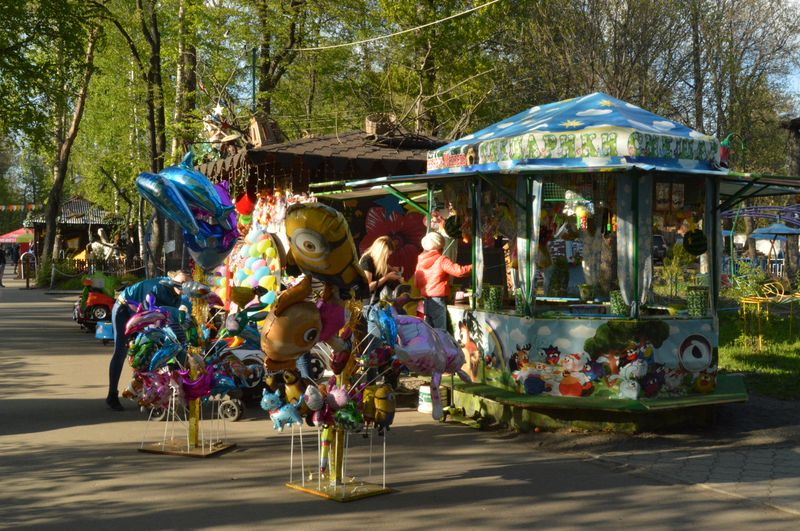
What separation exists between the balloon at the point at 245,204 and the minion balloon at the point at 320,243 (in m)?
9.59

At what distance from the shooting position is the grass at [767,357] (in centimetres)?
1217

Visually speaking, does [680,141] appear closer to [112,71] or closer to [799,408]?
[799,408]

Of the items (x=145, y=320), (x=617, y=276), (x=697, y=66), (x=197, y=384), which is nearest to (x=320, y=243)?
(x=197, y=384)

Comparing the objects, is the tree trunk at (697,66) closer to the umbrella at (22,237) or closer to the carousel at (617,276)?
the carousel at (617,276)

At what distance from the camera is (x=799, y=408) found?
10859mm

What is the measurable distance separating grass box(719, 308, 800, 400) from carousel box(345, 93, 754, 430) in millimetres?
1913

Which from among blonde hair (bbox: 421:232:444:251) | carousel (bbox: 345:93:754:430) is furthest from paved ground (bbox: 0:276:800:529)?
blonde hair (bbox: 421:232:444:251)

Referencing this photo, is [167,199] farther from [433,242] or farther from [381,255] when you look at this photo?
[433,242]

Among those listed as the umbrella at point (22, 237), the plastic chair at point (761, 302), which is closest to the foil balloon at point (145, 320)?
the plastic chair at point (761, 302)

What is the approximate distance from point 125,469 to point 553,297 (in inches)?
258

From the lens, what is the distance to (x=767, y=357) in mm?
14234

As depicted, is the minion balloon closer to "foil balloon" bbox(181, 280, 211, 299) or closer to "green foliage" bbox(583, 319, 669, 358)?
"foil balloon" bbox(181, 280, 211, 299)

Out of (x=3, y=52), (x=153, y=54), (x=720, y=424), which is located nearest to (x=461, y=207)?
(x=720, y=424)

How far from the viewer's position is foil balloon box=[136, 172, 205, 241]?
335 inches
